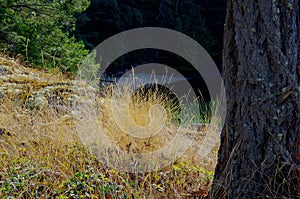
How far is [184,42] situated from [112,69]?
3.09 m

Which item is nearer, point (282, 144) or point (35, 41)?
point (282, 144)

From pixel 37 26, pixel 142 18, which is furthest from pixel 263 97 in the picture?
pixel 142 18

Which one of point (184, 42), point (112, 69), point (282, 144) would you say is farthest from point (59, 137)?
point (184, 42)

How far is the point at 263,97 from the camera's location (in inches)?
64.0

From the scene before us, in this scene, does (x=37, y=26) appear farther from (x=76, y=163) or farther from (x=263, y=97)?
(x=263, y=97)

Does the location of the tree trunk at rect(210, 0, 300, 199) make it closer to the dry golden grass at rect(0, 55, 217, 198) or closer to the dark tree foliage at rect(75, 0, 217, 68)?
the dry golden grass at rect(0, 55, 217, 198)

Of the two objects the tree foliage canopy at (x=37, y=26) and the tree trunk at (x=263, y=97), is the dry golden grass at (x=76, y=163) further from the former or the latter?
the tree foliage canopy at (x=37, y=26)

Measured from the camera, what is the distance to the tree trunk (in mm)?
1586

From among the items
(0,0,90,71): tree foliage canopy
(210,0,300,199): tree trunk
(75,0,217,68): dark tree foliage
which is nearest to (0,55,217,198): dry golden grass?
(210,0,300,199): tree trunk

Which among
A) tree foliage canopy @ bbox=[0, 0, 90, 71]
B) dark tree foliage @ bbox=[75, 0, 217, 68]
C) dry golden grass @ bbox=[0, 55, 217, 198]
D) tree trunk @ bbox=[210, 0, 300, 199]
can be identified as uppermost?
dark tree foliage @ bbox=[75, 0, 217, 68]

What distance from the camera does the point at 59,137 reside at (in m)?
2.46

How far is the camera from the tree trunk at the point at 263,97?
1.59m

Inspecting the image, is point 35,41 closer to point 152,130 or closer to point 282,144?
point 152,130

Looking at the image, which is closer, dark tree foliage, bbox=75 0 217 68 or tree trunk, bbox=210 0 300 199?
tree trunk, bbox=210 0 300 199
